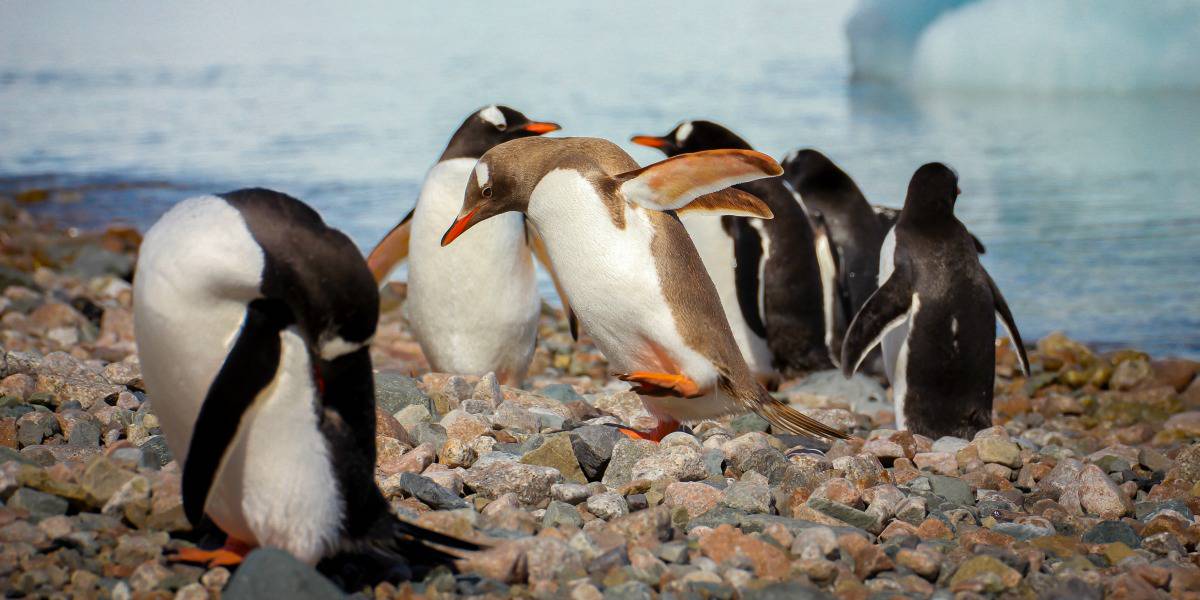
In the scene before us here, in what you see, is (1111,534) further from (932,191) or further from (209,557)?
(209,557)

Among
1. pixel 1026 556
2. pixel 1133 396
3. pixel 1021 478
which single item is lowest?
pixel 1133 396

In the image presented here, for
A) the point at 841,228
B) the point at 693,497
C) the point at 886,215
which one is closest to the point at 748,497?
the point at 693,497

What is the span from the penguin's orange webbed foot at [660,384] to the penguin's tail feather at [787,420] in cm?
29

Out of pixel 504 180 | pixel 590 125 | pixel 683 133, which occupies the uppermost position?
pixel 504 180

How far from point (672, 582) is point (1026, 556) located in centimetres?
82

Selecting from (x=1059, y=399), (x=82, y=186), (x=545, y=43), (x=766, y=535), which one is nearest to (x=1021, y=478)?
(x=766, y=535)

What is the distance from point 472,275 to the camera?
4.46 meters

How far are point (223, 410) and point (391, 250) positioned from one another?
286 centimetres

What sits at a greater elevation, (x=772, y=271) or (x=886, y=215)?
(x=886, y=215)

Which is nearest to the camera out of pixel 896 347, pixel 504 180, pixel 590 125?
pixel 504 180

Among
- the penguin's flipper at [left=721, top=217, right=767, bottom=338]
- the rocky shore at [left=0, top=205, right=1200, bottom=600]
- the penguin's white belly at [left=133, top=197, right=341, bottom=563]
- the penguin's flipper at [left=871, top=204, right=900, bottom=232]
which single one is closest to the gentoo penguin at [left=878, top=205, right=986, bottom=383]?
the rocky shore at [left=0, top=205, right=1200, bottom=600]

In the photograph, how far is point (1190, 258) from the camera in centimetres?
874

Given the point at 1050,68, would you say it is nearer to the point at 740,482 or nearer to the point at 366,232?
the point at 366,232

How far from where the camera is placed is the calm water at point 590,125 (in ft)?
30.3
